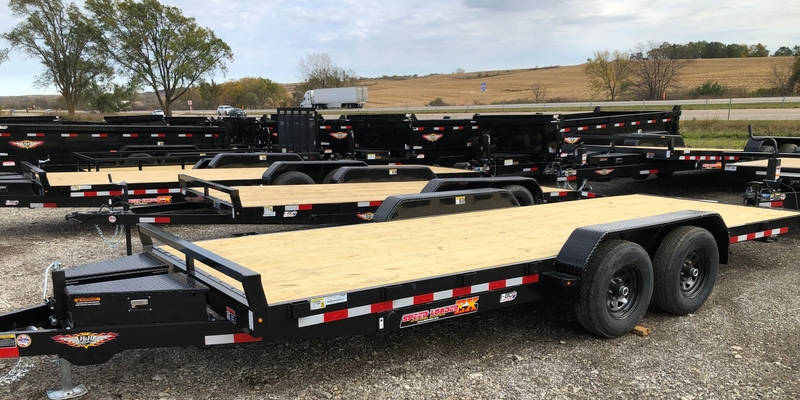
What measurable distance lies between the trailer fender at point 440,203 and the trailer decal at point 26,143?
29.2ft

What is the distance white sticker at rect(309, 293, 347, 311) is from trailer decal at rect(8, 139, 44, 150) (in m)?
10.6

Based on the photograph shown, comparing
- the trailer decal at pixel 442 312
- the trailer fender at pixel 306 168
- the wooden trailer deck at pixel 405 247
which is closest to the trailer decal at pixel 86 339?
the wooden trailer deck at pixel 405 247

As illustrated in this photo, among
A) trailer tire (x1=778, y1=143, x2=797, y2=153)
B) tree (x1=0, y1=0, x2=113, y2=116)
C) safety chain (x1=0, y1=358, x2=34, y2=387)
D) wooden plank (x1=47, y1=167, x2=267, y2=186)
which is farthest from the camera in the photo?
tree (x1=0, y1=0, x2=113, y2=116)

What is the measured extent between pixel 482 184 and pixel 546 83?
270 feet

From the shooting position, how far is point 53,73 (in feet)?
135

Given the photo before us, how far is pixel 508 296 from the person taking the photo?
3.95 meters

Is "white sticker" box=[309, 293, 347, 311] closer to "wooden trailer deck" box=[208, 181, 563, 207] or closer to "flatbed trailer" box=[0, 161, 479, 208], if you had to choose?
"wooden trailer deck" box=[208, 181, 563, 207]

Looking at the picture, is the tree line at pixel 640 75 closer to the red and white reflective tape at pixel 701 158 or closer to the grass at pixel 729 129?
the grass at pixel 729 129

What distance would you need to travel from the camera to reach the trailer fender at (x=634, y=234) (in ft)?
13.4

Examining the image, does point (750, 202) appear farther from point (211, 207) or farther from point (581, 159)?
point (211, 207)

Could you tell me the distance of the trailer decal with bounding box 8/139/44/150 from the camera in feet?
37.5

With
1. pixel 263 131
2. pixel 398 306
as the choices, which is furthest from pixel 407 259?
pixel 263 131

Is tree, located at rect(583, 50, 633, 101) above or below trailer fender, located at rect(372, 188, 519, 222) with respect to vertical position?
above

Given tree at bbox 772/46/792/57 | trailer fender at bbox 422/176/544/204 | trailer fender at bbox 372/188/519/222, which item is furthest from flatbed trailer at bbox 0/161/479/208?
tree at bbox 772/46/792/57
